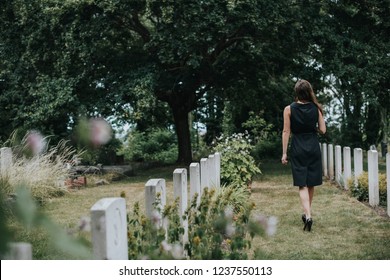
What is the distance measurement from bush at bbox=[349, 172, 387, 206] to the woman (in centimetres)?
251

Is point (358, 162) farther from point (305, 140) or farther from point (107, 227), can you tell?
point (107, 227)

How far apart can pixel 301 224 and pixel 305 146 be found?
3.55ft

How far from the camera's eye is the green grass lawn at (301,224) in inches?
A: 209

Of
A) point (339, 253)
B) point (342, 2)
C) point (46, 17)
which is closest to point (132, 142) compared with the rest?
point (46, 17)

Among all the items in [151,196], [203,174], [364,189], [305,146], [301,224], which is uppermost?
[305,146]

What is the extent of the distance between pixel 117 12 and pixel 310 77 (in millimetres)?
5792

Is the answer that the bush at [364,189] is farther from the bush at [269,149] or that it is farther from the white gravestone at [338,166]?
the bush at [269,149]

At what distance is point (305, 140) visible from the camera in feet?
22.0

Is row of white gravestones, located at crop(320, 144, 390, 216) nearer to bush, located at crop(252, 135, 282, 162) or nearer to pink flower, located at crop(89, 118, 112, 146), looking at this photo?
pink flower, located at crop(89, 118, 112, 146)

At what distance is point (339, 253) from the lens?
5.36 metres

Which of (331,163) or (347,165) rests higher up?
(347,165)

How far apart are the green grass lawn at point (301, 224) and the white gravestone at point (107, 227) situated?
0.60 metres

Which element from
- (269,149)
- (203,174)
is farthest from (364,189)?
(269,149)

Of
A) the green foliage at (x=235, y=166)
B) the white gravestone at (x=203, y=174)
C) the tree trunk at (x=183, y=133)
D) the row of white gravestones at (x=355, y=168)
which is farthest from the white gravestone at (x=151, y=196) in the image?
the tree trunk at (x=183, y=133)
